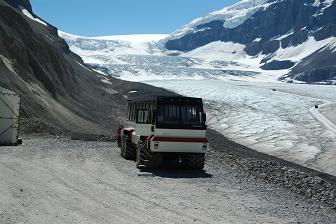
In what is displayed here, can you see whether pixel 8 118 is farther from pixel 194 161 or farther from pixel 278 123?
pixel 278 123

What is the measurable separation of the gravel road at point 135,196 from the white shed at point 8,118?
23.3 feet

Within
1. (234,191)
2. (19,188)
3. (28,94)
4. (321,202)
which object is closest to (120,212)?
(19,188)

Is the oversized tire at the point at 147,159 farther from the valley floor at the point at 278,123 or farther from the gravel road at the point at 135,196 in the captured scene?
the valley floor at the point at 278,123

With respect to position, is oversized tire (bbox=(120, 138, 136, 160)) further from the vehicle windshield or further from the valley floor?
the valley floor

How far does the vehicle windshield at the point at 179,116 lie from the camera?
17797 mm

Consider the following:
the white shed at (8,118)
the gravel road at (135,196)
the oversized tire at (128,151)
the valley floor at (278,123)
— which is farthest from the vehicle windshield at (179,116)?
the valley floor at (278,123)

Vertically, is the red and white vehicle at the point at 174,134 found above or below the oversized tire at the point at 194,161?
above

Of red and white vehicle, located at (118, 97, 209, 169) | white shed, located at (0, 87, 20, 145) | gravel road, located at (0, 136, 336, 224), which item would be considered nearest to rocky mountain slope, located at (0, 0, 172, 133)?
white shed, located at (0, 87, 20, 145)

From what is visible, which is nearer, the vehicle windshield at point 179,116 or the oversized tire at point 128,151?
the vehicle windshield at point 179,116

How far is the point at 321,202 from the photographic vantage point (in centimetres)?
1341

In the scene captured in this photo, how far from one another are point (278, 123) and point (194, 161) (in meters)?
58.8

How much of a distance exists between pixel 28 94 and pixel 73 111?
1054 centimetres

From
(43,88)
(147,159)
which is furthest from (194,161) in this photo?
(43,88)

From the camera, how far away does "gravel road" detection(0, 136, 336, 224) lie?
34.7 feet
